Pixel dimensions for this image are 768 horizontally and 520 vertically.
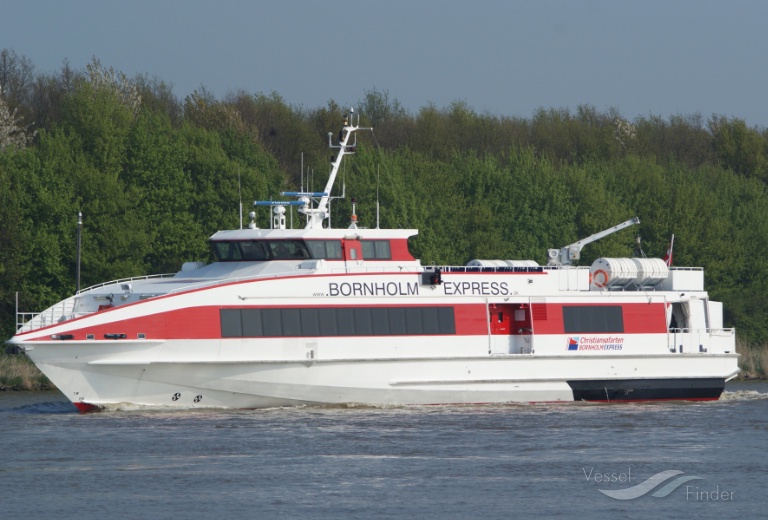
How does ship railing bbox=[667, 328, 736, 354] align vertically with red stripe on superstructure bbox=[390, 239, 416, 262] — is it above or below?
below

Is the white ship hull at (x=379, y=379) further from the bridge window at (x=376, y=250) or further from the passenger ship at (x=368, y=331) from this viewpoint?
the bridge window at (x=376, y=250)

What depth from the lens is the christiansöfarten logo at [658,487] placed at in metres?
21.1

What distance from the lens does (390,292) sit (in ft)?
99.3

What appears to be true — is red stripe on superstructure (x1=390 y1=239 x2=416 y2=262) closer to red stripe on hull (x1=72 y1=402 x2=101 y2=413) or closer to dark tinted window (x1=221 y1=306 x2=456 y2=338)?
dark tinted window (x1=221 y1=306 x2=456 y2=338)

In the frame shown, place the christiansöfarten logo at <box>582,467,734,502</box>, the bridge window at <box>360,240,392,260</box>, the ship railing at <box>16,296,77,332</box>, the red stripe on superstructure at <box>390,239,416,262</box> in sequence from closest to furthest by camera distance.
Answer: the christiansöfarten logo at <box>582,467,734,502</box>
the ship railing at <box>16,296,77,332</box>
the bridge window at <box>360,240,392,260</box>
the red stripe on superstructure at <box>390,239,416,262</box>

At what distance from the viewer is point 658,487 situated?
21781 millimetres

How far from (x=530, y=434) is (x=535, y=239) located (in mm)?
27964

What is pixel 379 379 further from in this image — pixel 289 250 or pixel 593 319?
pixel 593 319

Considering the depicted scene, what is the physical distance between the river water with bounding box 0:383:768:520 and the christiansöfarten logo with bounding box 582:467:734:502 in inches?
1.5

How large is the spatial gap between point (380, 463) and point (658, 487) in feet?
15.4

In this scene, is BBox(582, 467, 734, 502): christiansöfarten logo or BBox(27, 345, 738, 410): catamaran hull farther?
BBox(27, 345, 738, 410): catamaran hull

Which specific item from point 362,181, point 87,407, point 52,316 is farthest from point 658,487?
point 362,181

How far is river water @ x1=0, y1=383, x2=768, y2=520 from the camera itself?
20172 millimetres

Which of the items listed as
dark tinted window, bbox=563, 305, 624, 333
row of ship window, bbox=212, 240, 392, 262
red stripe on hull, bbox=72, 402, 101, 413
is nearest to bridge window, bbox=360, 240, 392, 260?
row of ship window, bbox=212, 240, 392, 262
